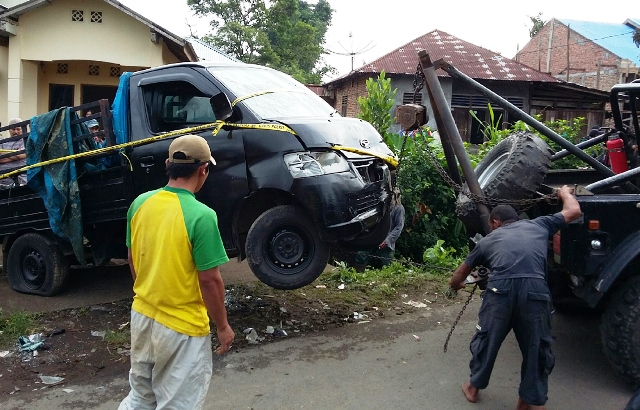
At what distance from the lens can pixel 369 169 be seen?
4.84 meters

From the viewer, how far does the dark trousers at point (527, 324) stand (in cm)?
355

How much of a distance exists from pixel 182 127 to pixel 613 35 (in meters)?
28.9

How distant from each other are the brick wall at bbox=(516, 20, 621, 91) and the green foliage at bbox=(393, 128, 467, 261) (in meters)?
18.0

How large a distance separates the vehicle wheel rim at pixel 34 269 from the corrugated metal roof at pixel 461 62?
14245 mm

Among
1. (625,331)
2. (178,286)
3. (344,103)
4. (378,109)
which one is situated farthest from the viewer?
(344,103)

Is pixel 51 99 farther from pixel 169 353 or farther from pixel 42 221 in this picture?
pixel 169 353

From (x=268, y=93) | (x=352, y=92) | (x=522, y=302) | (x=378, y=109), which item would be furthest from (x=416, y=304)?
(x=352, y=92)

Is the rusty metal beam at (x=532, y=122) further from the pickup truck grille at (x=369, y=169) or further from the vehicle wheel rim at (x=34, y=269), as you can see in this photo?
the vehicle wheel rim at (x=34, y=269)

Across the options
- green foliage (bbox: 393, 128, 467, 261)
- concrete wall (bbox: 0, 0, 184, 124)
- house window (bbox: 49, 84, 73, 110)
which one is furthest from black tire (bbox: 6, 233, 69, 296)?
house window (bbox: 49, 84, 73, 110)

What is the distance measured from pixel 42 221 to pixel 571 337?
16.8ft

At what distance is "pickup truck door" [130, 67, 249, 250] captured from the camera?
15.2ft

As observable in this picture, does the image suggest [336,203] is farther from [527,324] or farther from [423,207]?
[423,207]

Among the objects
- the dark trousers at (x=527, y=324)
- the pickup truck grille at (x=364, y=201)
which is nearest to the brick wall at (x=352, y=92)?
the pickup truck grille at (x=364, y=201)

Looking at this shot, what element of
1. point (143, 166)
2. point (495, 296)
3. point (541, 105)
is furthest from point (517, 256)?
point (541, 105)
